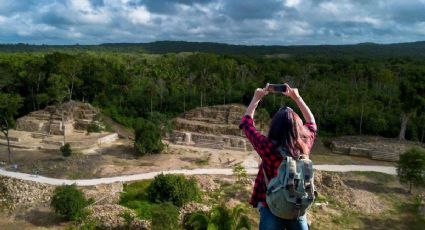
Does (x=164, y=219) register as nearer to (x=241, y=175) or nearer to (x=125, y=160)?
(x=241, y=175)

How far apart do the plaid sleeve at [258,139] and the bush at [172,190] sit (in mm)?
17178

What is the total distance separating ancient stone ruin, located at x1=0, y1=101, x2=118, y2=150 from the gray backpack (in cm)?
3086

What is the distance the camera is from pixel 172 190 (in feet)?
68.4

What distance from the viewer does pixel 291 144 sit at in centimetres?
350

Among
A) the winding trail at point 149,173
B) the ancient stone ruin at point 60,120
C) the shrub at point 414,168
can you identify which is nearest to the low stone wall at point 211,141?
the winding trail at point 149,173

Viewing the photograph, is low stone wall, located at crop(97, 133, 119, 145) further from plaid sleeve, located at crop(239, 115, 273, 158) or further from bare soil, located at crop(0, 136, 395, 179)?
plaid sleeve, located at crop(239, 115, 273, 158)

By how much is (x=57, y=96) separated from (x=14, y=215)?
1623cm

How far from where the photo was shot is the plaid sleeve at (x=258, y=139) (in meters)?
3.63

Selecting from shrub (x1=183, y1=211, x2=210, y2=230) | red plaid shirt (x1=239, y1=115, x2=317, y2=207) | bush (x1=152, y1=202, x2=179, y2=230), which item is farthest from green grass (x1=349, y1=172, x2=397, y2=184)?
red plaid shirt (x1=239, y1=115, x2=317, y2=207)

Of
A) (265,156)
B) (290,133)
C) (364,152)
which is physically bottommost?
(364,152)

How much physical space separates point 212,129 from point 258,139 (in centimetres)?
3421

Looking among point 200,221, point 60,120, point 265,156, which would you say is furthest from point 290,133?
point 60,120

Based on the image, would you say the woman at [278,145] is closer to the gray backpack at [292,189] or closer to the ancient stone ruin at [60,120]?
the gray backpack at [292,189]

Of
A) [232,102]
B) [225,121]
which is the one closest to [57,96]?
[225,121]
